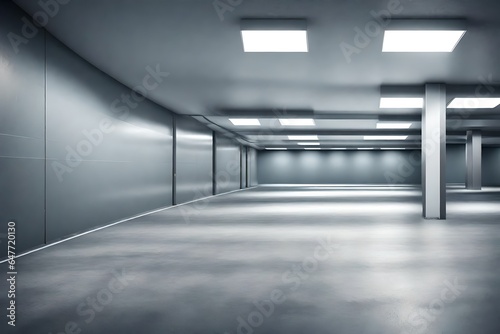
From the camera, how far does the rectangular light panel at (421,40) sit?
39.0ft

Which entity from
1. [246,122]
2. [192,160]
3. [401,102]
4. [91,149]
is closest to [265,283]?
[91,149]

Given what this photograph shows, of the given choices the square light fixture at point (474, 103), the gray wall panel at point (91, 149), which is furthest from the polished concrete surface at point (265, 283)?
the square light fixture at point (474, 103)

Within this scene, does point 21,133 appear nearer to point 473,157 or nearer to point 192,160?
point 192,160

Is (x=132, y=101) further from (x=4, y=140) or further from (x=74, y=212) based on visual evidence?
(x=4, y=140)

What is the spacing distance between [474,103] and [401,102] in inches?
160

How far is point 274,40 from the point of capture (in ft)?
41.4

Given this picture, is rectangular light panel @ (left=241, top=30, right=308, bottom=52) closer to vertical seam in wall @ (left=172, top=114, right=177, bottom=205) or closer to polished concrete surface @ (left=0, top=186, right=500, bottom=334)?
polished concrete surface @ (left=0, top=186, right=500, bottom=334)

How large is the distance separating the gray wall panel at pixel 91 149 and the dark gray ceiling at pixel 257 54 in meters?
0.73

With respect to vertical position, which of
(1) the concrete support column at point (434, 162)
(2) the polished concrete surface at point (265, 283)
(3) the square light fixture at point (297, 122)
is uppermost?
(3) the square light fixture at point (297, 122)

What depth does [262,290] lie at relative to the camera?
289 inches

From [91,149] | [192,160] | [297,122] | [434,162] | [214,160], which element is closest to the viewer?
[91,149]

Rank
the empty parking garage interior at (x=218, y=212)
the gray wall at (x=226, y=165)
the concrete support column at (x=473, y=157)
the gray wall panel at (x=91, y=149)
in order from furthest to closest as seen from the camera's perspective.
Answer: the concrete support column at (x=473, y=157) → the gray wall at (x=226, y=165) → the gray wall panel at (x=91, y=149) → the empty parking garage interior at (x=218, y=212)

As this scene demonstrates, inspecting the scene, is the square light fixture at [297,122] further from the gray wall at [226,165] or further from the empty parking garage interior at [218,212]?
the empty parking garage interior at [218,212]

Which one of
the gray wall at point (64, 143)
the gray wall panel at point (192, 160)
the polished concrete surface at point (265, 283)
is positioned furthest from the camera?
the gray wall panel at point (192, 160)
